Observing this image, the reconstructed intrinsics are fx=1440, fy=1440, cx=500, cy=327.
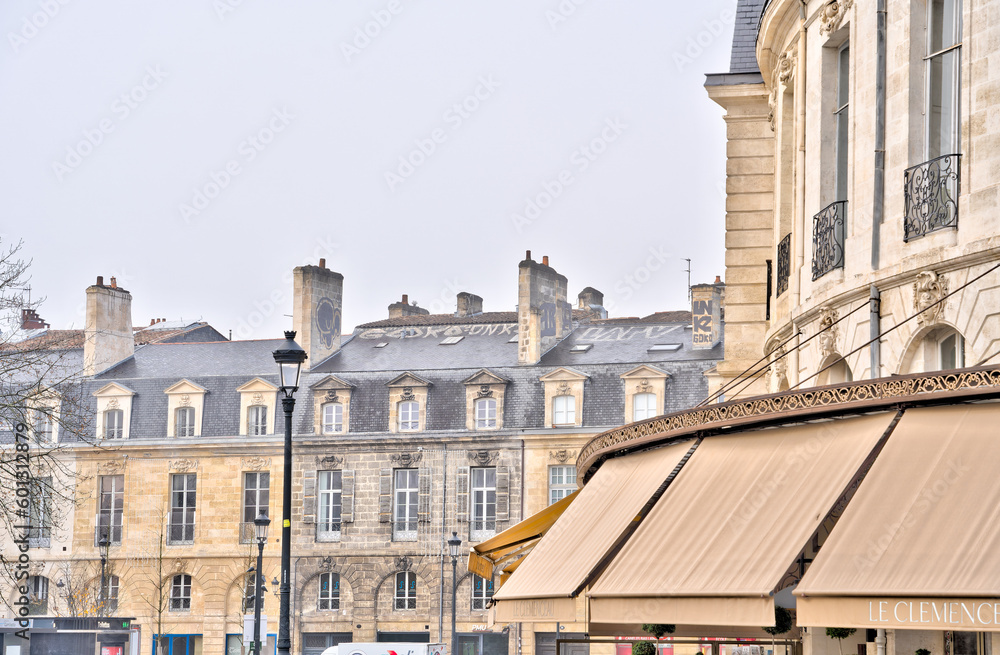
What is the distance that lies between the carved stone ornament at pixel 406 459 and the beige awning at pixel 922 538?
1718 inches

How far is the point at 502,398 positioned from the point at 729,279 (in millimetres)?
33028

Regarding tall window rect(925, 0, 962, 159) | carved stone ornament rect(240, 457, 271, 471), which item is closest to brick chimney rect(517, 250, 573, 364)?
carved stone ornament rect(240, 457, 271, 471)

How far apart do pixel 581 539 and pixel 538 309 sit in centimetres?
4151

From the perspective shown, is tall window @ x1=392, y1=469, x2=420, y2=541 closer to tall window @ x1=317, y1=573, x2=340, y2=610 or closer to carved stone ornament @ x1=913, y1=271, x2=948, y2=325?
tall window @ x1=317, y1=573, x2=340, y2=610

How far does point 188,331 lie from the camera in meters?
65.0

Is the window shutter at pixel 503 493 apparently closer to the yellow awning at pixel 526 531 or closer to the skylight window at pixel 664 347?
the skylight window at pixel 664 347

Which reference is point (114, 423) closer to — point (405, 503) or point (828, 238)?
point (405, 503)

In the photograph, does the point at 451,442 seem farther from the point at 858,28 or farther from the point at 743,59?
the point at 858,28

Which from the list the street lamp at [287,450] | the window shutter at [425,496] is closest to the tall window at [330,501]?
the window shutter at [425,496]

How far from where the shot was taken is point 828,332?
12688 mm

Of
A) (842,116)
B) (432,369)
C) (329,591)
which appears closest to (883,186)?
(842,116)

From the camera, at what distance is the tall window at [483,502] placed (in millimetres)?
50812

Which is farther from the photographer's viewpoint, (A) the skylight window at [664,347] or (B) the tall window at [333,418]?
(B) the tall window at [333,418]

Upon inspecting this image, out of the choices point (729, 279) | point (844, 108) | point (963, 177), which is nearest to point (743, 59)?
point (729, 279)
